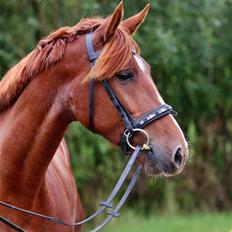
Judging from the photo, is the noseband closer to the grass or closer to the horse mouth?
the horse mouth

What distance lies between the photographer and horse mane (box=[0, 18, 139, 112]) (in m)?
3.75

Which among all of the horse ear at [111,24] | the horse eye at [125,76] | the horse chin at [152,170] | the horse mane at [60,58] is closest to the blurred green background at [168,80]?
the horse mane at [60,58]

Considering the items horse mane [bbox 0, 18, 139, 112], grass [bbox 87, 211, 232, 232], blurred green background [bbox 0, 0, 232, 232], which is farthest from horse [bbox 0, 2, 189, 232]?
grass [bbox 87, 211, 232, 232]

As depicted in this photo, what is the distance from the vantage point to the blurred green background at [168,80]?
8.97 meters

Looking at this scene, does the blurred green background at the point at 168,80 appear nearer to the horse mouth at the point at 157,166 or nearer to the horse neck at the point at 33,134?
the horse neck at the point at 33,134

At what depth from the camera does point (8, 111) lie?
4074 mm

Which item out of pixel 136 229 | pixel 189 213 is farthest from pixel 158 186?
pixel 136 229

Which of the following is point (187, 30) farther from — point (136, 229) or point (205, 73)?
point (136, 229)

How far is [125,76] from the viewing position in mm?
3781

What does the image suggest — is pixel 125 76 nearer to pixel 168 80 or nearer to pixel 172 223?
pixel 168 80

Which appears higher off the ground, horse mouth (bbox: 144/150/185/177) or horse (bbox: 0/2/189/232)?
horse (bbox: 0/2/189/232)

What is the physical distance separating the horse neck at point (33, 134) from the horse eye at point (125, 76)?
12.6 inches

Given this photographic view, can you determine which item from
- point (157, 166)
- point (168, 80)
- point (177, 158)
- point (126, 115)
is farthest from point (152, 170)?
point (168, 80)

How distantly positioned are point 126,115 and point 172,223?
662 centimetres
